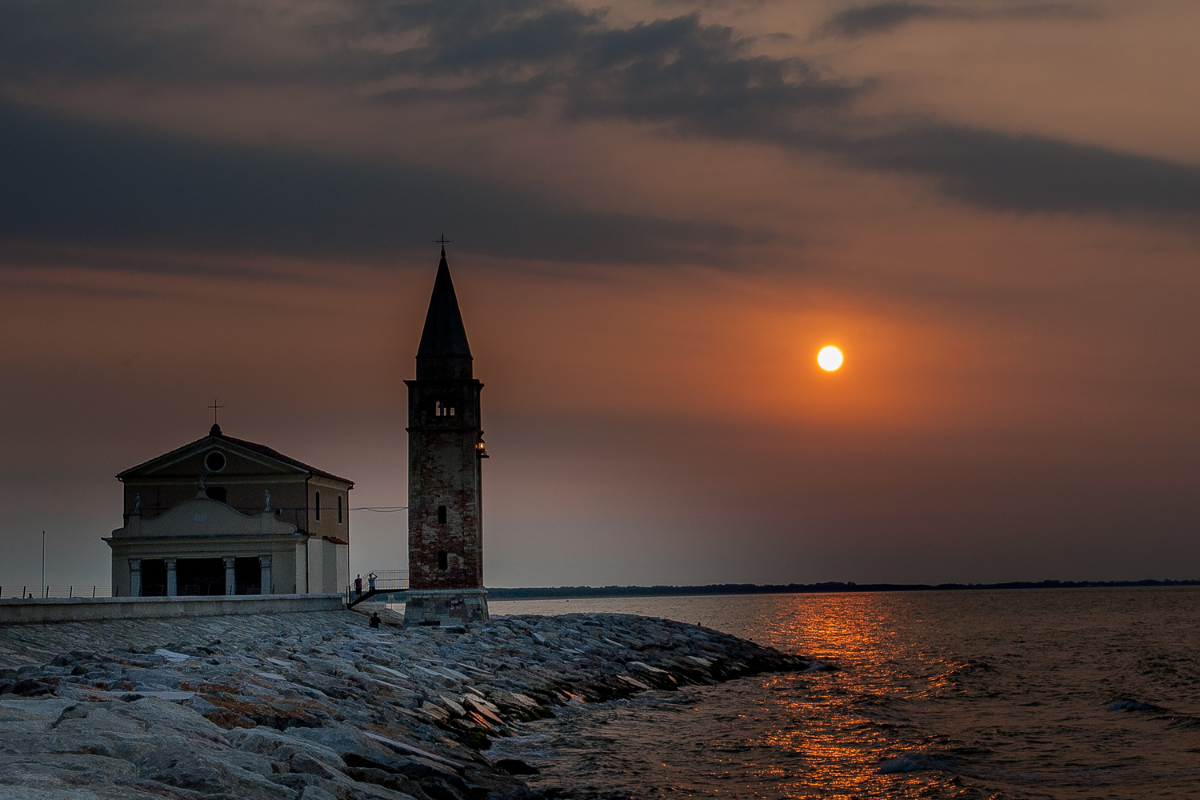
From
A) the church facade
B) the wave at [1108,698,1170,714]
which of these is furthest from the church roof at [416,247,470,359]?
the wave at [1108,698,1170,714]

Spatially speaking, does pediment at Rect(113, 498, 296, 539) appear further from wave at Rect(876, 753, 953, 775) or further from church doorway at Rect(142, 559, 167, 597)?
wave at Rect(876, 753, 953, 775)

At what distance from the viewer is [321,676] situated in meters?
20.3

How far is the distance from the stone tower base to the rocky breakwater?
9.97 meters

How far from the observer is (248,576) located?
150ft

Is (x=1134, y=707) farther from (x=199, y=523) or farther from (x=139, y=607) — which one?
(x=199, y=523)

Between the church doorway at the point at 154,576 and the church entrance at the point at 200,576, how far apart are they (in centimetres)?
54

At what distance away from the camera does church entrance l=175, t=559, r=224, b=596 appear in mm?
45000

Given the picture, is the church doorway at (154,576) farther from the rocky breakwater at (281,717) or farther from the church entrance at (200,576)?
the rocky breakwater at (281,717)

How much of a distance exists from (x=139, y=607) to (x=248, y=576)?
57.9ft

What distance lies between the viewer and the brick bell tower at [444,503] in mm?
42438

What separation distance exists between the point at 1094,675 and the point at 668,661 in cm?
1436

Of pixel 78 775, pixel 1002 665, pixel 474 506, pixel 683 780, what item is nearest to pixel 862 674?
pixel 1002 665

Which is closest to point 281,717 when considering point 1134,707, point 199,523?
point 1134,707

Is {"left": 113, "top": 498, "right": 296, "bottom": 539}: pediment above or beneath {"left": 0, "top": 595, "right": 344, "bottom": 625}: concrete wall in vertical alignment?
above
